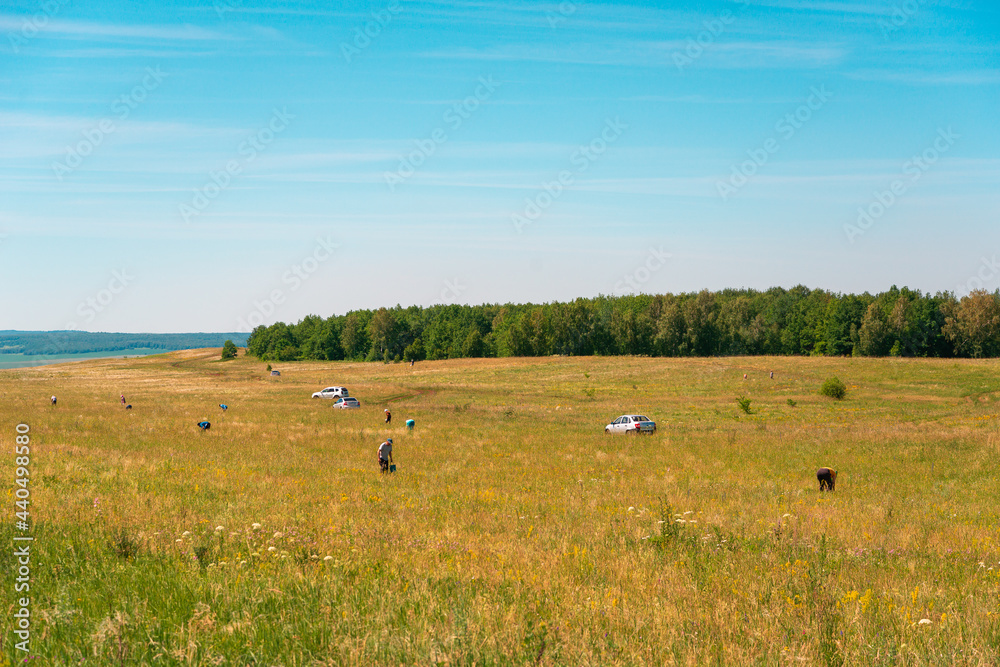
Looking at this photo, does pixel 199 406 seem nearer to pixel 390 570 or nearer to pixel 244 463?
pixel 244 463

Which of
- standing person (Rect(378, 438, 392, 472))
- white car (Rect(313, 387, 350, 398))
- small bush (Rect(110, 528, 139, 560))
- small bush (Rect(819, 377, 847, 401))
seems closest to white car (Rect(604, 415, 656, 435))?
standing person (Rect(378, 438, 392, 472))

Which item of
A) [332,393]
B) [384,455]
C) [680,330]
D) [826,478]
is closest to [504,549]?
[384,455]

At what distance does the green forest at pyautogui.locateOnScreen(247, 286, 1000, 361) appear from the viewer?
116m

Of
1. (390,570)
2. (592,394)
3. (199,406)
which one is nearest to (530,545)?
(390,570)

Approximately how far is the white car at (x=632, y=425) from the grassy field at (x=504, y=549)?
481cm

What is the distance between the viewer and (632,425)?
36.8 meters

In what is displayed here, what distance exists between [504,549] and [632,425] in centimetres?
2760

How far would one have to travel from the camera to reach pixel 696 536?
→ 11328 mm

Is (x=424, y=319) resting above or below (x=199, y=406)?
above

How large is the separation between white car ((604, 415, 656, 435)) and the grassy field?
481cm

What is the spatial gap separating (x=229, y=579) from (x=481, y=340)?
144765 millimetres

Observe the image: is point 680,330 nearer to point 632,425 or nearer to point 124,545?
point 632,425

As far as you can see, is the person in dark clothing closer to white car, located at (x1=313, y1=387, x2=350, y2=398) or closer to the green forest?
white car, located at (x1=313, y1=387, x2=350, y2=398)

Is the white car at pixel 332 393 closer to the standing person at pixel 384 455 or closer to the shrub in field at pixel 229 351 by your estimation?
the standing person at pixel 384 455
